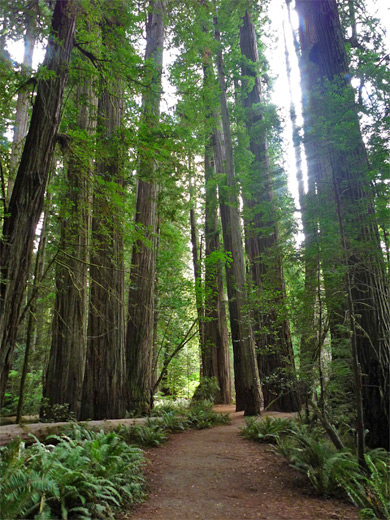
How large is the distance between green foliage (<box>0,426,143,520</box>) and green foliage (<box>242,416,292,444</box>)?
2937 millimetres

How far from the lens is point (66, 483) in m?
3.45

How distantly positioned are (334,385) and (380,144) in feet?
12.1

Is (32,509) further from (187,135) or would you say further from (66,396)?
(187,135)

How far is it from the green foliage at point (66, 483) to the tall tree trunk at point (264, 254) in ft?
10.6

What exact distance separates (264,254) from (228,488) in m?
3.85

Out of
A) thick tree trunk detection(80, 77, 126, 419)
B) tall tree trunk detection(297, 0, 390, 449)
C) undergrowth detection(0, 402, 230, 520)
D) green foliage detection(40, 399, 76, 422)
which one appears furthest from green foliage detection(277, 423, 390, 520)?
green foliage detection(40, 399, 76, 422)

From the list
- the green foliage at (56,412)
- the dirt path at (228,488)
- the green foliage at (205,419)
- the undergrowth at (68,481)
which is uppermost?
the green foliage at (56,412)

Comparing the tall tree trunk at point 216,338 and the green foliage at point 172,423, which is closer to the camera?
the green foliage at point 172,423

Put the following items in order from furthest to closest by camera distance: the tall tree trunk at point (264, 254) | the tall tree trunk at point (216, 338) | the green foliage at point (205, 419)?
the tall tree trunk at point (216, 338), the green foliage at point (205, 419), the tall tree trunk at point (264, 254)

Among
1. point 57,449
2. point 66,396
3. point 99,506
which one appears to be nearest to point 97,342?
point 66,396

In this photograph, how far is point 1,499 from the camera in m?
2.90

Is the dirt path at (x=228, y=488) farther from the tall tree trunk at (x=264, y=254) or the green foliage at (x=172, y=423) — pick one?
the tall tree trunk at (x=264, y=254)

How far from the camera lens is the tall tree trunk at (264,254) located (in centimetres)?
691

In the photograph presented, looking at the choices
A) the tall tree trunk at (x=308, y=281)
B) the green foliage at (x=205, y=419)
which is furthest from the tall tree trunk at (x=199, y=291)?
the tall tree trunk at (x=308, y=281)
